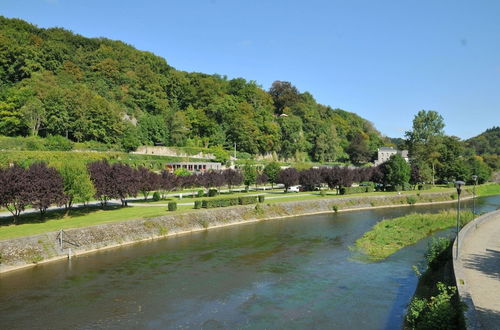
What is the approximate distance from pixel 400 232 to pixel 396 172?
39.1 meters

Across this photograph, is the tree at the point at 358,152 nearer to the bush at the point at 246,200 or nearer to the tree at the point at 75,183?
the bush at the point at 246,200

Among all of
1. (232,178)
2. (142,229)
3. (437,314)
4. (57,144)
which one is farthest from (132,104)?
(437,314)

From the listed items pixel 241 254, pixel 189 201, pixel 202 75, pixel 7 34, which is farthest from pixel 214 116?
pixel 241 254

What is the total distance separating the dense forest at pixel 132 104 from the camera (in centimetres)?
7412

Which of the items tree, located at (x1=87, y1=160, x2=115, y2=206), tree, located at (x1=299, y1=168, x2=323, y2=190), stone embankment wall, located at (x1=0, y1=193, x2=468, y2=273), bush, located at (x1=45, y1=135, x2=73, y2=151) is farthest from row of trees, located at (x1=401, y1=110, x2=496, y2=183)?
bush, located at (x1=45, y1=135, x2=73, y2=151)

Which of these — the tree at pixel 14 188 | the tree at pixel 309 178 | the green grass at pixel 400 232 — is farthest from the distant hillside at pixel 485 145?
the tree at pixel 14 188

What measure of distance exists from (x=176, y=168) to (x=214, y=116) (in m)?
34.6

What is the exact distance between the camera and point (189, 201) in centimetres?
5181

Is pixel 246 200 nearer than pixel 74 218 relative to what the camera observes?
No

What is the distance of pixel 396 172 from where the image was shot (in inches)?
2869

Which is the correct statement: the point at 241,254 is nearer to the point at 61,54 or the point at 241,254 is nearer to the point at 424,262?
the point at 424,262

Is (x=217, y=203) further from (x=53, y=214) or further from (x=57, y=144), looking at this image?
(x=57, y=144)

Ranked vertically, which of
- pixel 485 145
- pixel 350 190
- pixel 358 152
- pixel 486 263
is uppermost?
pixel 485 145

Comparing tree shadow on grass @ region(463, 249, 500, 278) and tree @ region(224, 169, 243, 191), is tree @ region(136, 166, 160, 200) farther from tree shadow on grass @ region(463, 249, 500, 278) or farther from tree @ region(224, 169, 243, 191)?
tree shadow on grass @ region(463, 249, 500, 278)
